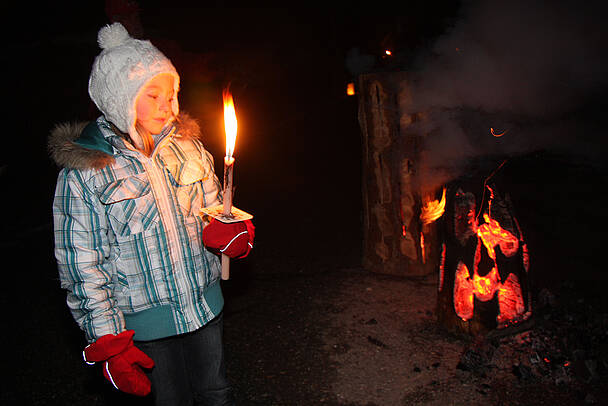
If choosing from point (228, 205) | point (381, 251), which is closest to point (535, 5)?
point (381, 251)

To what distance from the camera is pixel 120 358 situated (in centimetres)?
195

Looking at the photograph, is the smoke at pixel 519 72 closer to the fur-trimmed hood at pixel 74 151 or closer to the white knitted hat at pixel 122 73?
the white knitted hat at pixel 122 73

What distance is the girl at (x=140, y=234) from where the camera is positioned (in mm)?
1936

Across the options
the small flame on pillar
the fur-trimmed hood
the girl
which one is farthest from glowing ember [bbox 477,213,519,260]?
the fur-trimmed hood

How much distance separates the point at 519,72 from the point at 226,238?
117 inches

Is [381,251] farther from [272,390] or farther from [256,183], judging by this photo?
Result: [256,183]

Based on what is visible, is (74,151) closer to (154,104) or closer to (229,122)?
(154,104)

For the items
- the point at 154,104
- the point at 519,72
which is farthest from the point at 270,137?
the point at 154,104

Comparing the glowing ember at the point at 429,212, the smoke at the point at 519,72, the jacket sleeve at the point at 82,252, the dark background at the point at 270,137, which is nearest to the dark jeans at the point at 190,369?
the jacket sleeve at the point at 82,252

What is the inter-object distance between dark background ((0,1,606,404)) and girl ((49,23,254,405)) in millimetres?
1071

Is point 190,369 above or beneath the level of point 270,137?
beneath

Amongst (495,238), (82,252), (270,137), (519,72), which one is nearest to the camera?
(82,252)

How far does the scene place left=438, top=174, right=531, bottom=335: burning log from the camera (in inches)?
133

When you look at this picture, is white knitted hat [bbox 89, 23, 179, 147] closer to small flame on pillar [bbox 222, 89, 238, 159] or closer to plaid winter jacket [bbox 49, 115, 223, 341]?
plaid winter jacket [bbox 49, 115, 223, 341]
